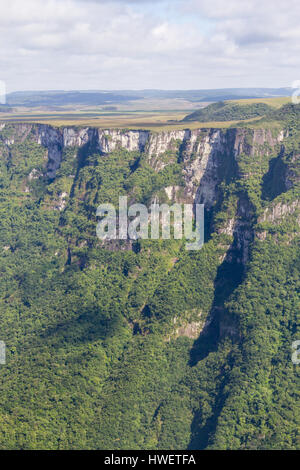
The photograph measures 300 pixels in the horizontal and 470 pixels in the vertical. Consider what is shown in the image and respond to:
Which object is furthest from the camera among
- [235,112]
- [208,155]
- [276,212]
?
[235,112]

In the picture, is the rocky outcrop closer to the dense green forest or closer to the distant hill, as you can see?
the dense green forest

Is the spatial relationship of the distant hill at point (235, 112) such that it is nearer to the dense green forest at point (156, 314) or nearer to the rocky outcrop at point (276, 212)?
the dense green forest at point (156, 314)

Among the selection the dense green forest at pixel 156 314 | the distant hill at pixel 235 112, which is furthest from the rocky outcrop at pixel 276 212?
the distant hill at pixel 235 112

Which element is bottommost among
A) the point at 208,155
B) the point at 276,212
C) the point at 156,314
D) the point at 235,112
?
the point at 156,314

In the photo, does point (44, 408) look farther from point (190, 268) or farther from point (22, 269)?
point (22, 269)

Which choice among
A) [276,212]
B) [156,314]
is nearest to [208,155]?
[276,212]

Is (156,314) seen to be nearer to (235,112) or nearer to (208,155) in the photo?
(208,155)

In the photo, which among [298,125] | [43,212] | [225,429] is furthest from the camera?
[43,212]

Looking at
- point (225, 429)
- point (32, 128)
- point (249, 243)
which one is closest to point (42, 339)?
point (225, 429)
